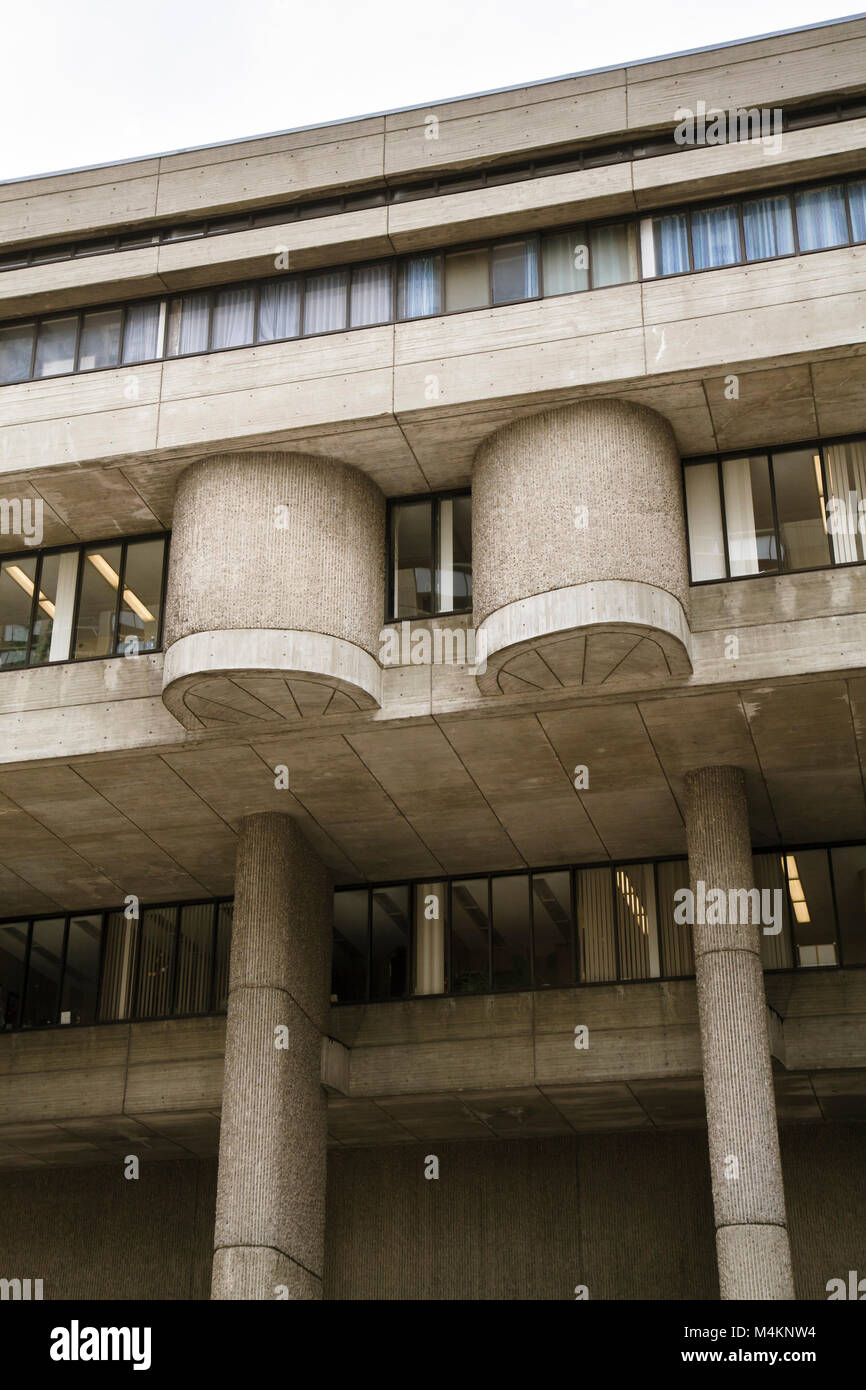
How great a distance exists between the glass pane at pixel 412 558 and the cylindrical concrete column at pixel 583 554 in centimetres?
172

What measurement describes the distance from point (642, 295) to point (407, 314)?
4.06 m

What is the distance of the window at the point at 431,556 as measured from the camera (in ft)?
82.8

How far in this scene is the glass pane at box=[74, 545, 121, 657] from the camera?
26125 mm

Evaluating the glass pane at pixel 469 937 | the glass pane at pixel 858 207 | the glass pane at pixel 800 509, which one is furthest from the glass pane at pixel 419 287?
the glass pane at pixel 469 937

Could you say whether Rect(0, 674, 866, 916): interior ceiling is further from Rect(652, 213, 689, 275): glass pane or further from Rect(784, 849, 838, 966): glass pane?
Rect(652, 213, 689, 275): glass pane

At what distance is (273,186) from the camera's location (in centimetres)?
2611

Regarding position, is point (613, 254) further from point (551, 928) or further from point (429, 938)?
point (429, 938)

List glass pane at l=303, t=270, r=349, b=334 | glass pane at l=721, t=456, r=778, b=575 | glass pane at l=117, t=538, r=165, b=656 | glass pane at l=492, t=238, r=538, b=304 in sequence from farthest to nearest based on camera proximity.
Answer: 1. glass pane at l=117, t=538, r=165, b=656
2. glass pane at l=303, t=270, r=349, b=334
3. glass pane at l=492, t=238, r=538, b=304
4. glass pane at l=721, t=456, r=778, b=575

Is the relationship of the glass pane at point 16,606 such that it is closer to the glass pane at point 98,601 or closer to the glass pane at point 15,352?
the glass pane at point 98,601

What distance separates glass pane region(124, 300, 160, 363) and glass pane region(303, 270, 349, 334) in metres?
2.71

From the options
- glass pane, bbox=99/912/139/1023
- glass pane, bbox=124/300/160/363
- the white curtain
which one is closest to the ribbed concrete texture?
glass pane, bbox=124/300/160/363

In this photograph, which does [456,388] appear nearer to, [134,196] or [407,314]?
[407,314]

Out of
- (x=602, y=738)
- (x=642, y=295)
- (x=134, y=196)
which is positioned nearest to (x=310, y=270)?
(x=134, y=196)

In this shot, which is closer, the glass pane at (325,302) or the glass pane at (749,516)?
the glass pane at (749,516)
